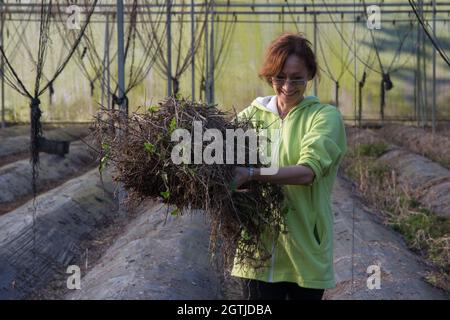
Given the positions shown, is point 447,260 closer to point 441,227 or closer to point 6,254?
point 441,227

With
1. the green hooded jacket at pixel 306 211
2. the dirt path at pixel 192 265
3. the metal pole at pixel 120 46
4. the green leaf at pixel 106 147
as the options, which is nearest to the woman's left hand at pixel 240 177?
the green hooded jacket at pixel 306 211

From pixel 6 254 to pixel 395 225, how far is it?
11.1 feet

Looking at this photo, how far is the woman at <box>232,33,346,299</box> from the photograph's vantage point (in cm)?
247

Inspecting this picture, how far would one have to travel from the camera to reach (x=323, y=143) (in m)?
2.41

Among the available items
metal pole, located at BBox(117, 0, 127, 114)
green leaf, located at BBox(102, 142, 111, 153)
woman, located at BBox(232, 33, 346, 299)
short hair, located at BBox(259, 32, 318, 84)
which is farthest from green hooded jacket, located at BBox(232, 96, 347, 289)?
metal pole, located at BBox(117, 0, 127, 114)

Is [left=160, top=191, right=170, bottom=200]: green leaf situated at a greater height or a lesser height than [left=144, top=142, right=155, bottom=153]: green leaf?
lesser

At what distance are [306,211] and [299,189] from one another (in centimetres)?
7

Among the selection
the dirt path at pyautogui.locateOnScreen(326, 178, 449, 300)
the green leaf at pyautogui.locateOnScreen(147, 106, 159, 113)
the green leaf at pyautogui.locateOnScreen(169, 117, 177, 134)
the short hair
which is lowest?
the dirt path at pyautogui.locateOnScreen(326, 178, 449, 300)

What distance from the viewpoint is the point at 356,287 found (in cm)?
484

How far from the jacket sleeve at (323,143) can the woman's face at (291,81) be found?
0.10m

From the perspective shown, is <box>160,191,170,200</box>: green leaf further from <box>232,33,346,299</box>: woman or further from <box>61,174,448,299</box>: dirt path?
<box>61,174,448,299</box>: dirt path

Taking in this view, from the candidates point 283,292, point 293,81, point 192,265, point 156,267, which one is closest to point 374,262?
point 192,265
